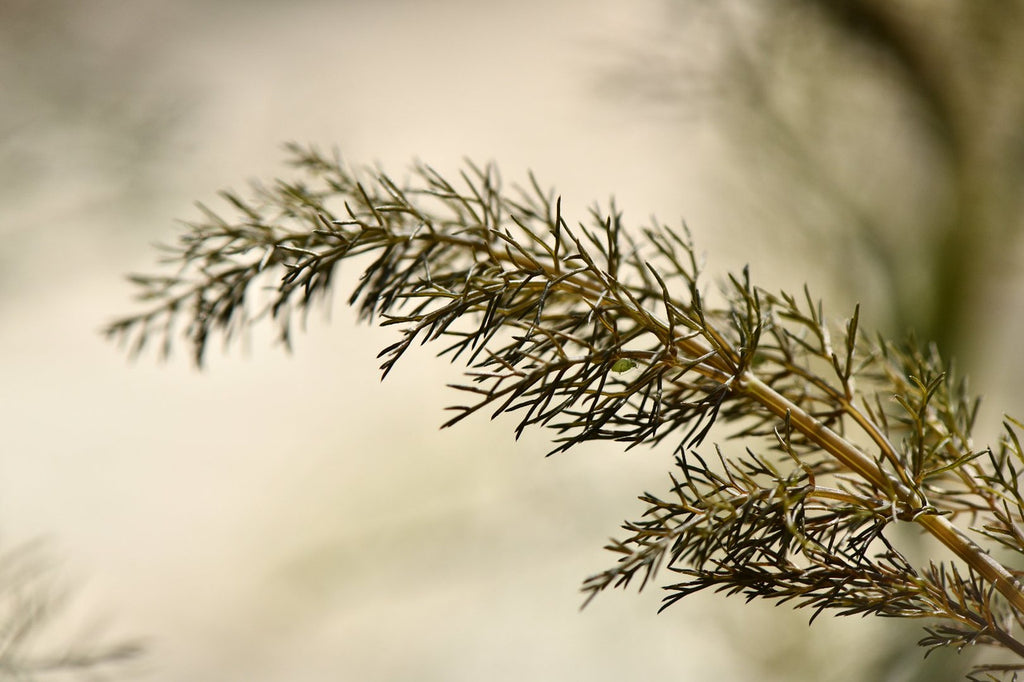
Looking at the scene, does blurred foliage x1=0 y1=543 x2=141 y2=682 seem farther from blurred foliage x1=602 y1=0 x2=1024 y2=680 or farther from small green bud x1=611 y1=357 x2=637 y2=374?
blurred foliage x1=602 y1=0 x2=1024 y2=680

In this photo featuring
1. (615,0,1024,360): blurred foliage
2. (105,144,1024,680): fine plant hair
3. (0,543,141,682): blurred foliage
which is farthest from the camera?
(615,0,1024,360): blurred foliage

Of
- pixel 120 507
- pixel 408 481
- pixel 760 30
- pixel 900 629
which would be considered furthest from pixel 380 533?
pixel 760 30

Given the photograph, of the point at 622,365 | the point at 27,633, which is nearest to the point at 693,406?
the point at 622,365

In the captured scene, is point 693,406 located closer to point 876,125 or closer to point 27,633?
point 27,633

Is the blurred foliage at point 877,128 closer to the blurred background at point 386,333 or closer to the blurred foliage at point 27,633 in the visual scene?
the blurred background at point 386,333

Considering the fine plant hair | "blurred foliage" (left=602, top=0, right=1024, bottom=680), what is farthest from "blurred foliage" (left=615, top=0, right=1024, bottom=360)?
the fine plant hair

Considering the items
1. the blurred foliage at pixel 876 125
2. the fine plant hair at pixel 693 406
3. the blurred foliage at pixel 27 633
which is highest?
the blurred foliage at pixel 876 125

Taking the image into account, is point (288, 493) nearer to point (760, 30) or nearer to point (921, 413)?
point (760, 30)

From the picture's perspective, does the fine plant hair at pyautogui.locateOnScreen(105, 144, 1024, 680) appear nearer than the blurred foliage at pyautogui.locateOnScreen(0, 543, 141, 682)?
Yes

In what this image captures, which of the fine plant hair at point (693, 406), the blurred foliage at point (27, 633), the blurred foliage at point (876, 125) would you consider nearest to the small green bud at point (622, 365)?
the fine plant hair at point (693, 406)
